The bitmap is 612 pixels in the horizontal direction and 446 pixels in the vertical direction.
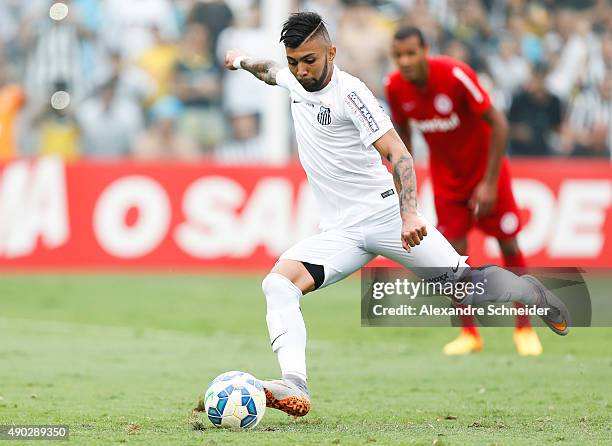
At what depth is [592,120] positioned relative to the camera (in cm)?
2006

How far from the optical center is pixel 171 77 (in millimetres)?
19734

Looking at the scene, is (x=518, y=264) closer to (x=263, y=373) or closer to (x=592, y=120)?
(x=263, y=373)

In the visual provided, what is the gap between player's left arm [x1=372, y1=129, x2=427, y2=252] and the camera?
21.8 ft

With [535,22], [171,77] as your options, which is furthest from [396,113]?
[535,22]

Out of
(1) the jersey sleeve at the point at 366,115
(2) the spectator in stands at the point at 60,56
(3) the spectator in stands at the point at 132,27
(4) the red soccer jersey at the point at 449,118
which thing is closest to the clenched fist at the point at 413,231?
(1) the jersey sleeve at the point at 366,115

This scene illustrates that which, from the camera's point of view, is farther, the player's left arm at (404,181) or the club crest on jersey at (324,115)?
the club crest on jersey at (324,115)

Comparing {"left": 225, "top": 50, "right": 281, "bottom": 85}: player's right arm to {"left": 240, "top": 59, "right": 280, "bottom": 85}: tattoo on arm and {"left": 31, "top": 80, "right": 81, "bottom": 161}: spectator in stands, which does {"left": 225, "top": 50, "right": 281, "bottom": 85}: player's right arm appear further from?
{"left": 31, "top": 80, "right": 81, "bottom": 161}: spectator in stands

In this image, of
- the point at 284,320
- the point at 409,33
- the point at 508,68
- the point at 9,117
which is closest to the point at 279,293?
the point at 284,320

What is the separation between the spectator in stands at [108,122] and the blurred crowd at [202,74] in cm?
2

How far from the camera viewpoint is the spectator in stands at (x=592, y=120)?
1992 cm

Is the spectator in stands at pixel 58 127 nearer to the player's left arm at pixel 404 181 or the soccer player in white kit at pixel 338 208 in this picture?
the soccer player in white kit at pixel 338 208

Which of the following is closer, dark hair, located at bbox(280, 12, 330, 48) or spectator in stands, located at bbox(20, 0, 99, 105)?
dark hair, located at bbox(280, 12, 330, 48)

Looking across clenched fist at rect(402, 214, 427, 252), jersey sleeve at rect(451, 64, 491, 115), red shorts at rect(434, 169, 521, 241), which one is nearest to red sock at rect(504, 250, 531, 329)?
red shorts at rect(434, 169, 521, 241)

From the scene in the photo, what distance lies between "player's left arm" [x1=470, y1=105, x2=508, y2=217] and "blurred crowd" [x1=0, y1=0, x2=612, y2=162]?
9.31 meters
